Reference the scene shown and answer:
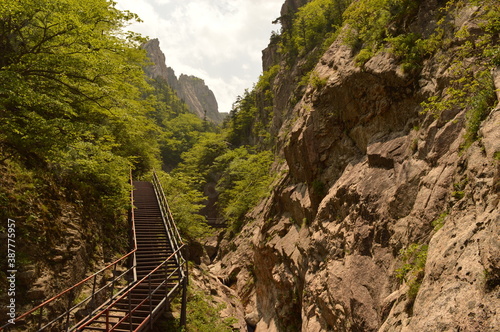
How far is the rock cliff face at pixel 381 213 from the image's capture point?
15.2ft

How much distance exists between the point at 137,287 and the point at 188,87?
14185cm

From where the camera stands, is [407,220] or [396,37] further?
Result: [396,37]

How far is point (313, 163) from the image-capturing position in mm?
13016

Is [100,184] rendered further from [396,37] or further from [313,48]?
[313,48]

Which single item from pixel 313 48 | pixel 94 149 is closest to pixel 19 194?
pixel 94 149

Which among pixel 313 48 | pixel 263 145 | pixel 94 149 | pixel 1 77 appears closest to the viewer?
pixel 1 77

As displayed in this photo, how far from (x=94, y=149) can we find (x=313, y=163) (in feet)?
28.0

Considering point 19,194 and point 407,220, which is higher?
point 19,194

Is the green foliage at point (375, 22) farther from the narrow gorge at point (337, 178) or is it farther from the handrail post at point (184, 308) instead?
the handrail post at point (184, 308)

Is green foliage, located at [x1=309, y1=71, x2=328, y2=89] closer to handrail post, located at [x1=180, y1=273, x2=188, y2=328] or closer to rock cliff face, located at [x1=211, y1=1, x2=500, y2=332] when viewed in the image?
rock cliff face, located at [x1=211, y1=1, x2=500, y2=332]

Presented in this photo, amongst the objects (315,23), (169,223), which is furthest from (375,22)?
(315,23)

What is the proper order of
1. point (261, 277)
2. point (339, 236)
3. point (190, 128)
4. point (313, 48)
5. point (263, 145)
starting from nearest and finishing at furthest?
point (339, 236) → point (261, 277) → point (313, 48) → point (263, 145) → point (190, 128)

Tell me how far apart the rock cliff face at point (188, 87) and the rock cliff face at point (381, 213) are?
345ft

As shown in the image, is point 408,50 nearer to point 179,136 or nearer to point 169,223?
point 169,223
